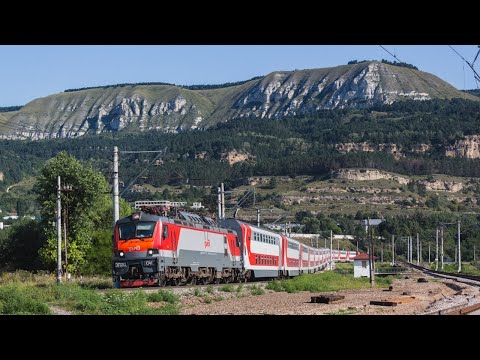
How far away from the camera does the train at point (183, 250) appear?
116ft

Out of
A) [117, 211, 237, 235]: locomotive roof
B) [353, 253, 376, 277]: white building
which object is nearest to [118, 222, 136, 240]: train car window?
[117, 211, 237, 235]: locomotive roof

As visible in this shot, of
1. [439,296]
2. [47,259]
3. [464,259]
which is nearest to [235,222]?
[439,296]

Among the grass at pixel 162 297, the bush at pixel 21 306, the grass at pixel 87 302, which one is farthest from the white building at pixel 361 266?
the bush at pixel 21 306

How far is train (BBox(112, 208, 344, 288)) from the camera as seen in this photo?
116 feet

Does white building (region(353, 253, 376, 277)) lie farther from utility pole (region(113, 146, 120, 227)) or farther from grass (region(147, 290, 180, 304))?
grass (region(147, 290, 180, 304))

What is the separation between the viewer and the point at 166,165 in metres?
181

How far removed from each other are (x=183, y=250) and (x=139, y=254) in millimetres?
3134

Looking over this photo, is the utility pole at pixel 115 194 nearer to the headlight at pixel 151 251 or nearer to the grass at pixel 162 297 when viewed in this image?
the headlight at pixel 151 251

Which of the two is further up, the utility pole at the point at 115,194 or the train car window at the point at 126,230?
the utility pole at the point at 115,194

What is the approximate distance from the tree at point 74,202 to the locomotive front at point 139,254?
29.2 meters

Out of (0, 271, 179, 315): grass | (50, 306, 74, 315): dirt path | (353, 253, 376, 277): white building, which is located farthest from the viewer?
(353, 253, 376, 277): white building

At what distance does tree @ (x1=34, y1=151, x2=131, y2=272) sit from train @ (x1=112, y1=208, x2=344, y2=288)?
16953mm
